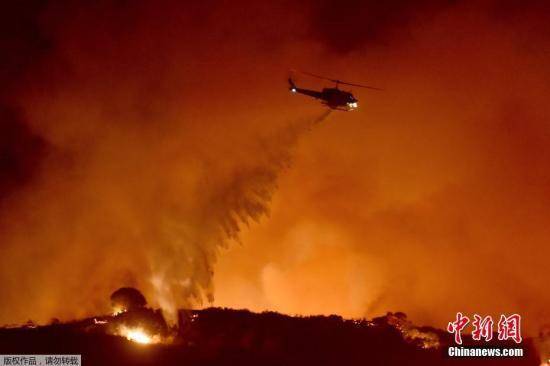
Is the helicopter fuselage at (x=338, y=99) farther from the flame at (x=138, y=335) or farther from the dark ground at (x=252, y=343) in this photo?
the flame at (x=138, y=335)

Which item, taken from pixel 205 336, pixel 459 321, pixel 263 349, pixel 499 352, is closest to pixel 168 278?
pixel 205 336

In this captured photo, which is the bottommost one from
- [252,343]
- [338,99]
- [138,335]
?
[252,343]

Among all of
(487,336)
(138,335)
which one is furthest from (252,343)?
(487,336)

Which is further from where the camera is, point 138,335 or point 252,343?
point 252,343

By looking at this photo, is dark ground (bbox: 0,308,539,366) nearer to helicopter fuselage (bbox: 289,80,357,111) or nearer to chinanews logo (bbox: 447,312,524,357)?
chinanews logo (bbox: 447,312,524,357)

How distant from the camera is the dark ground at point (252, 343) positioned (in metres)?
29.7

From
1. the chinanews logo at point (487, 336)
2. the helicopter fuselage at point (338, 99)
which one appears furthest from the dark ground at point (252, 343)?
the helicopter fuselage at point (338, 99)

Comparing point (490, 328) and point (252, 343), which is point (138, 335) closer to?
point (252, 343)

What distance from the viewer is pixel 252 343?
33.8m

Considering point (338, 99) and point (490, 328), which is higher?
point (338, 99)

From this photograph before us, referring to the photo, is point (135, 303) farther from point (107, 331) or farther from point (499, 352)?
point (499, 352)

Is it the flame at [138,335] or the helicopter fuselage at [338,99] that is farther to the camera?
the helicopter fuselage at [338,99]

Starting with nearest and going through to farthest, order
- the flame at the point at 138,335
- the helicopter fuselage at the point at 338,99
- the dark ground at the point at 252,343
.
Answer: the dark ground at the point at 252,343 → the flame at the point at 138,335 → the helicopter fuselage at the point at 338,99

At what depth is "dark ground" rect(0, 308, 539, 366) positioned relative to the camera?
29.7 m
